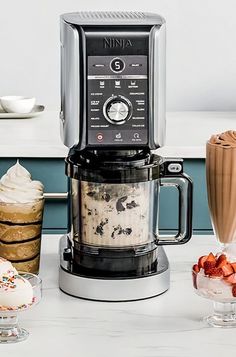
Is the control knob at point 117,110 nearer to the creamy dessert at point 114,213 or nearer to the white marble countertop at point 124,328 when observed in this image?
the creamy dessert at point 114,213

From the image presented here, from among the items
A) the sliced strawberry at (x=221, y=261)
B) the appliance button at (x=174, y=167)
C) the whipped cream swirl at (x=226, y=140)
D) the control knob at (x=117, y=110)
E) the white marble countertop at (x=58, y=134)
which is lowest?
the sliced strawberry at (x=221, y=261)

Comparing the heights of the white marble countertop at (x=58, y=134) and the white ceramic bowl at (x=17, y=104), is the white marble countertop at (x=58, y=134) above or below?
below

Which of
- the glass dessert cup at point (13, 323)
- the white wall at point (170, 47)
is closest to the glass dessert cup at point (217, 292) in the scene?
the glass dessert cup at point (13, 323)

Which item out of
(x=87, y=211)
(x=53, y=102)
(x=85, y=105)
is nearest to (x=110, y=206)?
(x=87, y=211)

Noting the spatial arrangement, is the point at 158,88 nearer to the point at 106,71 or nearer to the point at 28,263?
the point at 106,71

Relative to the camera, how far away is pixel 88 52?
1.62 m

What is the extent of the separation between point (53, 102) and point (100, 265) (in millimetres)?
1998

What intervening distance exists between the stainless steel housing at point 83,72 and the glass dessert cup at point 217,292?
0.92 ft

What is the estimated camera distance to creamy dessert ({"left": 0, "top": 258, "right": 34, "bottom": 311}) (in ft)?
4.89

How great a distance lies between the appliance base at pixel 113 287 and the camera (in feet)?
5.51

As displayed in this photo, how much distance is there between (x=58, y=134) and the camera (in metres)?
3.11

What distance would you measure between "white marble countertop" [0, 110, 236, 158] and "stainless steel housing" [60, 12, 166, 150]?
126 cm

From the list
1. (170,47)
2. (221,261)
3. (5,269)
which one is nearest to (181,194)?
(221,261)

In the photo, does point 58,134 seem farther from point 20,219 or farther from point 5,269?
point 5,269
